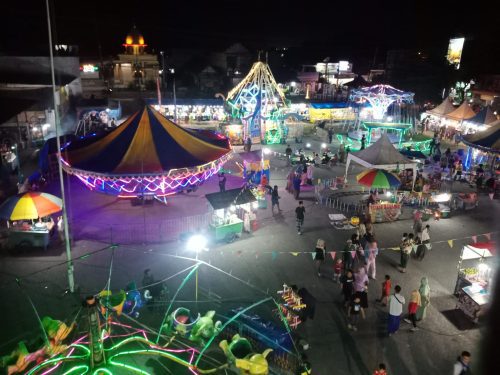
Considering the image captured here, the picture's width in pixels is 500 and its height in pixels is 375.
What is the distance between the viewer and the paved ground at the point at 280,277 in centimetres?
916

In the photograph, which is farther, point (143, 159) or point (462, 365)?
point (143, 159)

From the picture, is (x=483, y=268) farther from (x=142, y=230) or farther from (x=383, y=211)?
(x=142, y=230)

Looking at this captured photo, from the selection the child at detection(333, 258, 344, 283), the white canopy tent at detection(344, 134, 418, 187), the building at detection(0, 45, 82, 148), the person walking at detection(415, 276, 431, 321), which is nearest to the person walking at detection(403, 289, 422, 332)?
the person walking at detection(415, 276, 431, 321)

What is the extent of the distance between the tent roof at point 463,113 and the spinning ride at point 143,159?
20.0 m

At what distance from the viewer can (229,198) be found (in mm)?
13992

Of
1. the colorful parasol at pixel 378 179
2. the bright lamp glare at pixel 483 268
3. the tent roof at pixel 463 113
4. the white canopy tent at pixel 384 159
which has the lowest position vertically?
the bright lamp glare at pixel 483 268

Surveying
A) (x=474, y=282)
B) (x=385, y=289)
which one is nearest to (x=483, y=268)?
(x=474, y=282)

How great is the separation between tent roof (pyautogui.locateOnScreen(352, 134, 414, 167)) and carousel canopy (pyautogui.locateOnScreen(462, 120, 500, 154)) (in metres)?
5.36

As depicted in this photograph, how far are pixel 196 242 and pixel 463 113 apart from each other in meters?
23.8

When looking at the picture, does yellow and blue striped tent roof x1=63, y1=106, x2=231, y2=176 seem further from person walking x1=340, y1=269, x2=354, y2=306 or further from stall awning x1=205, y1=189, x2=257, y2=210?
A: person walking x1=340, y1=269, x2=354, y2=306

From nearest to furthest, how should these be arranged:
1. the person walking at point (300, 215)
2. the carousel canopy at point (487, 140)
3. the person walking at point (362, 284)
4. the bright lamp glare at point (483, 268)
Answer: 1. the person walking at point (362, 284)
2. the bright lamp glare at point (483, 268)
3. the person walking at point (300, 215)
4. the carousel canopy at point (487, 140)

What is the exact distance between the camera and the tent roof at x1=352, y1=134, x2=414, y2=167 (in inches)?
687

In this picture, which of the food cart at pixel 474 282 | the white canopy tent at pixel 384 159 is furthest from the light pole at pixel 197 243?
the white canopy tent at pixel 384 159

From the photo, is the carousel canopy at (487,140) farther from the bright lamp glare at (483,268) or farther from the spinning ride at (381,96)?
the bright lamp glare at (483,268)
